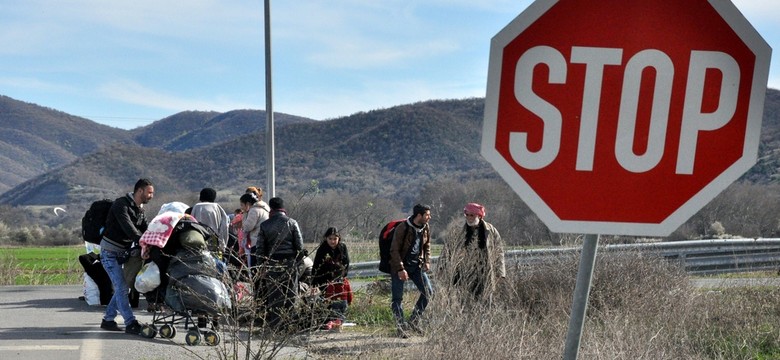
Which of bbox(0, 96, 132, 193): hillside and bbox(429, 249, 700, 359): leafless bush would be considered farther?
bbox(0, 96, 132, 193): hillside

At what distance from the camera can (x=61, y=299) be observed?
14.6 meters

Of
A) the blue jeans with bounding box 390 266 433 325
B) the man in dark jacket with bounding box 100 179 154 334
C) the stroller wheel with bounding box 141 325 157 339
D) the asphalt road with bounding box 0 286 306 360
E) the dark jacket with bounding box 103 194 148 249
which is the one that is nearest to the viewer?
the asphalt road with bounding box 0 286 306 360

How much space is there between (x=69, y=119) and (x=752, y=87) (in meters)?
207

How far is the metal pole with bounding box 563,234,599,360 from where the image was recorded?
2479mm

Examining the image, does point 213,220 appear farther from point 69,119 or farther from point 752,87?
point 69,119

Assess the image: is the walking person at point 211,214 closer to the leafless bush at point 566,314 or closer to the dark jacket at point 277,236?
the dark jacket at point 277,236

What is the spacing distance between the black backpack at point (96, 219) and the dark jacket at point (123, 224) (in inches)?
65.9

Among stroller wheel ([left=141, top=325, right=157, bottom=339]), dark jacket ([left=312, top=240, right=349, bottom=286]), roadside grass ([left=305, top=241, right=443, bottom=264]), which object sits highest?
Result: dark jacket ([left=312, top=240, right=349, bottom=286])

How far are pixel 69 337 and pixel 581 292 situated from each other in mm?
9158

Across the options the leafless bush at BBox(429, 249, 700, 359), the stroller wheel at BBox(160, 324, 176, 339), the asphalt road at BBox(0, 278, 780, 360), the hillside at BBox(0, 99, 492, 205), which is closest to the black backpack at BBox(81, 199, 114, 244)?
the asphalt road at BBox(0, 278, 780, 360)

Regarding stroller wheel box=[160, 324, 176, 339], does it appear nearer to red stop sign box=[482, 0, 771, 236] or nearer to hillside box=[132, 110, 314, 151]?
red stop sign box=[482, 0, 771, 236]

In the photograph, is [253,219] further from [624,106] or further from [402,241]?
[624,106]

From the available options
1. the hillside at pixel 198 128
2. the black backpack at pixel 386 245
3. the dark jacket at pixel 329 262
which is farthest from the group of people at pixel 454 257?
the hillside at pixel 198 128

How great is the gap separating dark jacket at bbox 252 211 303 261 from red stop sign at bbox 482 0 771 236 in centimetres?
796
